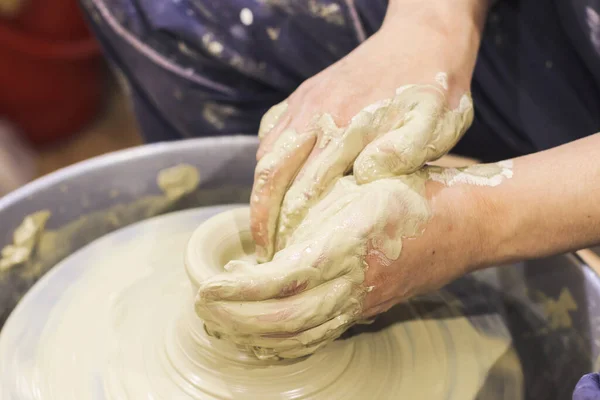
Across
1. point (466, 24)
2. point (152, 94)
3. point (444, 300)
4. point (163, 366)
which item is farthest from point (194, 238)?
point (152, 94)

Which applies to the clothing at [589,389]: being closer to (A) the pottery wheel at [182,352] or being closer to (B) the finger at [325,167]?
(A) the pottery wheel at [182,352]

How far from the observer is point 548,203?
778mm

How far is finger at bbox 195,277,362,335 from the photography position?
0.69 metres

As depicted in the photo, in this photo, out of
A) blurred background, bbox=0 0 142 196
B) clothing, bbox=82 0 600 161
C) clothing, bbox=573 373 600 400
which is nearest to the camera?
clothing, bbox=573 373 600 400

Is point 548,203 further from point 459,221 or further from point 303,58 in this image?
point 303,58

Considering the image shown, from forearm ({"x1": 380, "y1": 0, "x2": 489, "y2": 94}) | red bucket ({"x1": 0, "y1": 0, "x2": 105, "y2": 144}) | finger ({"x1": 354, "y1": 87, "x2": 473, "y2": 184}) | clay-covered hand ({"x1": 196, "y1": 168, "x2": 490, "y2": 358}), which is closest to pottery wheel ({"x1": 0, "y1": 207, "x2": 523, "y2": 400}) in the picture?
clay-covered hand ({"x1": 196, "y1": 168, "x2": 490, "y2": 358})

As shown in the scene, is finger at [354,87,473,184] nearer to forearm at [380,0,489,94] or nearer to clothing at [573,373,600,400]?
forearm at [380,0,489,94]

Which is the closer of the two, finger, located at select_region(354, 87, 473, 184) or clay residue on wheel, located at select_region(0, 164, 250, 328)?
finger, located at select_region(354, 87, 473, 184)

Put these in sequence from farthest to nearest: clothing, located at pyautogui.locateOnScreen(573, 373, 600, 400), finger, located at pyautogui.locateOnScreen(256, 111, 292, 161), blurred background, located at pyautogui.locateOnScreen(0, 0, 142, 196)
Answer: blurred background, located at pyautogui.locateOnScreen(0, 0, 142, 196)
finger, located at pyautogui.locateOnScreen(256, 111, 292, 161)
clothing, located at pyautogui.locateOnScreen(573, 373, 600, 400)

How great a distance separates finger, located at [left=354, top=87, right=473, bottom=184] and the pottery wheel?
0.96 ft

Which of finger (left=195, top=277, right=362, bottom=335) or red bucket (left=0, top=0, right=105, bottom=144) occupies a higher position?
finger (left=195, top=277, right=362, bottom=335)

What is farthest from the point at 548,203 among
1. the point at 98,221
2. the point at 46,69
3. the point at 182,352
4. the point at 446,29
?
the point at 46,69

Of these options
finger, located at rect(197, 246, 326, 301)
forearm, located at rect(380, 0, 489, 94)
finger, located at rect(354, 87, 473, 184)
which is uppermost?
forearm, located at rect(380, 0, 489, 94)

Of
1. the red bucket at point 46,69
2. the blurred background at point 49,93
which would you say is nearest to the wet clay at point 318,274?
the blurred background at point 49,93
